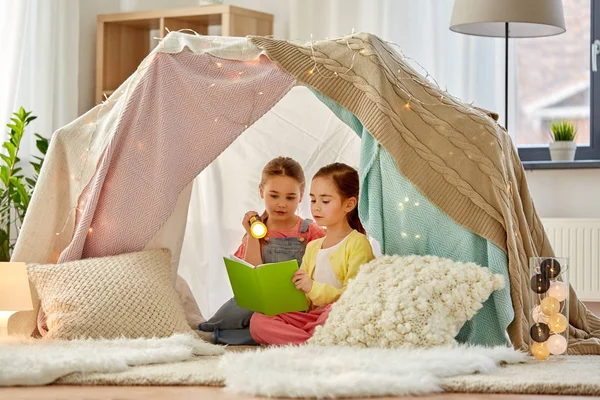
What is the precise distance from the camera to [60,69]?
4090mm

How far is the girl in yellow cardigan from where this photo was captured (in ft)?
8.43

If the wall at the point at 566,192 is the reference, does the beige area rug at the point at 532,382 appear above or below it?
below

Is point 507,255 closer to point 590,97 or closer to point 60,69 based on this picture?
point 590,97

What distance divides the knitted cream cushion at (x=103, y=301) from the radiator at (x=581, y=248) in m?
1.93

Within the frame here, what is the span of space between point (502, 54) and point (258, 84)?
5.26 ft

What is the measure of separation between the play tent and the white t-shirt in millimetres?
155

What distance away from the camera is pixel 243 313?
2.75m

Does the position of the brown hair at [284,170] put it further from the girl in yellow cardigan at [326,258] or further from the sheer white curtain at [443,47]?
the sheer white curtain at [443,47]

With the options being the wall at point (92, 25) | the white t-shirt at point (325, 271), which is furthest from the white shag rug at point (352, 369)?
the wall at point (92, 25)

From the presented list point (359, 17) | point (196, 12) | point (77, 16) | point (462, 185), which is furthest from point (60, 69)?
point (462, 185)

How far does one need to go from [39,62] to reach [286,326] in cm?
197

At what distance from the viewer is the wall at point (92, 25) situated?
438 centimetres

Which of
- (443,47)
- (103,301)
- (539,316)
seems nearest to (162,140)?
(103,301)

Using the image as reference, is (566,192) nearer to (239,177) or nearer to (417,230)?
(239,177)
